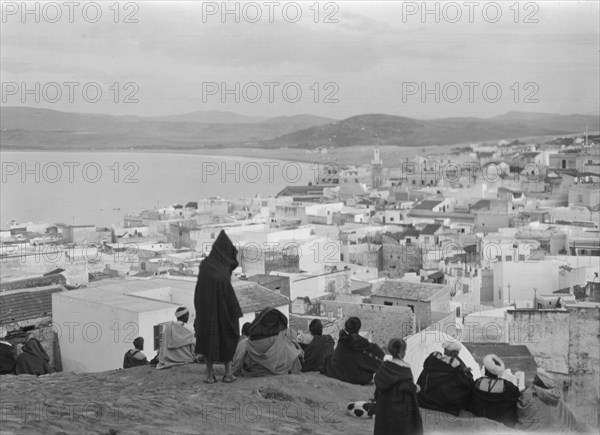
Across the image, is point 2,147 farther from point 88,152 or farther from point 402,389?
point 402,389

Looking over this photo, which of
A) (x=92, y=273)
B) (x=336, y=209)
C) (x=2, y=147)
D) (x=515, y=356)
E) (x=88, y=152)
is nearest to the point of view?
(x=515, y=356)

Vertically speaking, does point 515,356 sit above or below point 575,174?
below

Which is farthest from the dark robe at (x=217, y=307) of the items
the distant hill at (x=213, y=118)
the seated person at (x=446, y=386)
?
the distant hill at (x=213, y=118)

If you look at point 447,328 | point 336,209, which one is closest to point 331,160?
point 336,209

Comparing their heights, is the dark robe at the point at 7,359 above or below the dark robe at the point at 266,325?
below

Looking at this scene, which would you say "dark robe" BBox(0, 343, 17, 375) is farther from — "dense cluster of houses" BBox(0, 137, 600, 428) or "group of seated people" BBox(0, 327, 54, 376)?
"dense cluster of houses" BBox(0, 137, 600, 428)

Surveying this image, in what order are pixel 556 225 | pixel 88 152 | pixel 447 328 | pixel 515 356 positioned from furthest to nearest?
pixel 88 152 < pixel 556 225 < pixel 447 328 < pixel 515 356

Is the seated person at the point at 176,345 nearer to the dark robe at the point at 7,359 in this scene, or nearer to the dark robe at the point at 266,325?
the dark robe at the point at 266,325
